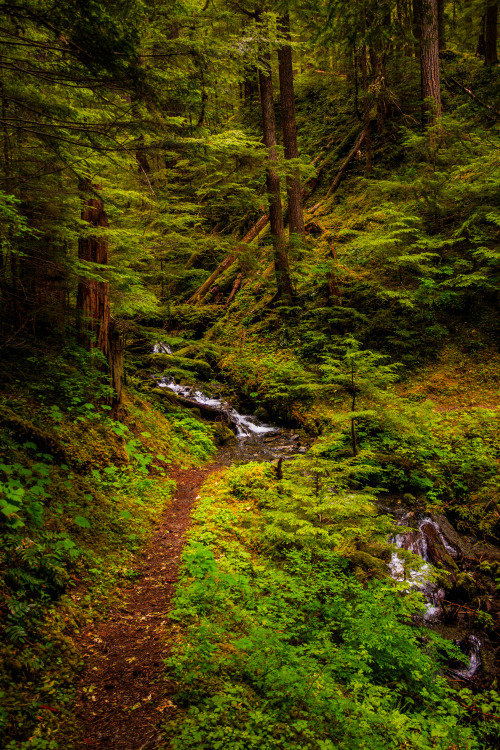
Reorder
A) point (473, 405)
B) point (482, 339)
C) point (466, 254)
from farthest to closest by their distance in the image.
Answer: point (466, 254) → point (482, 339) → point (473, 405)

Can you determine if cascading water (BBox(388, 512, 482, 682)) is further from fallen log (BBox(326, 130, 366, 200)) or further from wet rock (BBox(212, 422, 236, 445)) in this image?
fallen log (BBox(326, 130, 366, 200))

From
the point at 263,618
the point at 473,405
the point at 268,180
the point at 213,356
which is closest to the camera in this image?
the point at 263,618

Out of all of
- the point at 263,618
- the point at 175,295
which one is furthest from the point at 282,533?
the point at 175,295

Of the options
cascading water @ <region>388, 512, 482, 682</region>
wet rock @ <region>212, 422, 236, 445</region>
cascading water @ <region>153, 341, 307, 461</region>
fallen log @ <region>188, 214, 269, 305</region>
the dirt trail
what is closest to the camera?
the dirt trail

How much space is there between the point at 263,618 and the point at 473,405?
22.1 feet

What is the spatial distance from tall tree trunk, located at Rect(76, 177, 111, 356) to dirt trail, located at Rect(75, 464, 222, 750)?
4.24 m

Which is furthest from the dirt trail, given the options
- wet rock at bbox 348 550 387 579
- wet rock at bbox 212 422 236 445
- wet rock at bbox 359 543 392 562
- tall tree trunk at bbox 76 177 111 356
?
wet rock at bbox 212 422 236 445

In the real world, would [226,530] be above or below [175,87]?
below

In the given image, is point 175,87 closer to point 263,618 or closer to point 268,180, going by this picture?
point 263,618

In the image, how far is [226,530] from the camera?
237 inches

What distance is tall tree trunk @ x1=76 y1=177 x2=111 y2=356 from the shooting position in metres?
7.16

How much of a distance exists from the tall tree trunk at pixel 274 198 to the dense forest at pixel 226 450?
0.12 meters

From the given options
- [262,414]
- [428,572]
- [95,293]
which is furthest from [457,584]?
[95,293]

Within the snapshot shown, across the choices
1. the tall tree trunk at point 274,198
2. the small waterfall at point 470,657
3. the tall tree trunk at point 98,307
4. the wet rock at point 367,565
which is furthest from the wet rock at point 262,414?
the small waterfall at point 470,657
